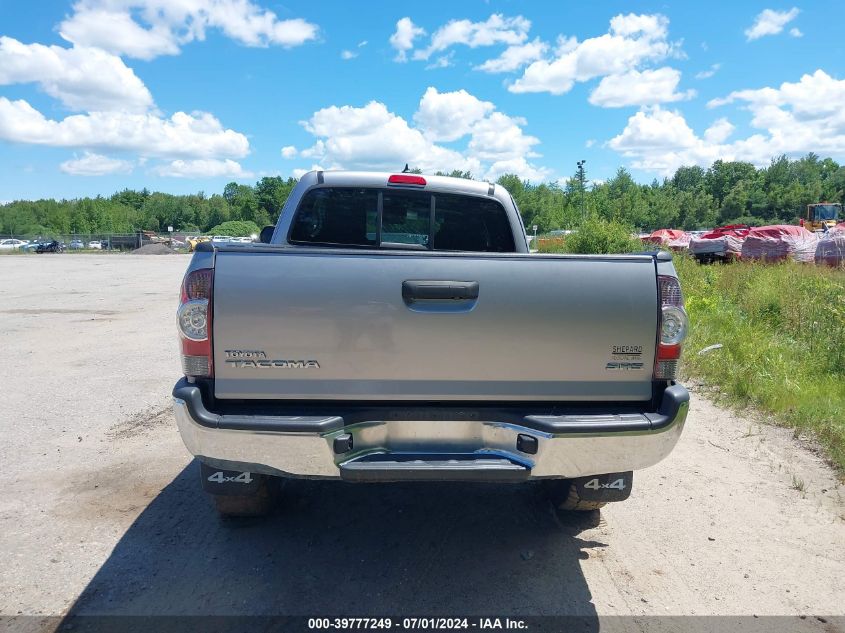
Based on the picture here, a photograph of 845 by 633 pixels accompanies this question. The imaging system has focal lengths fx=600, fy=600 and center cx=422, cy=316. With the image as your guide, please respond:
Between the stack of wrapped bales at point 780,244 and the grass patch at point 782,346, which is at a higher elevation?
the stack of wrapped bales at point 780,244

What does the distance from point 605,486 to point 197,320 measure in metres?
2.41

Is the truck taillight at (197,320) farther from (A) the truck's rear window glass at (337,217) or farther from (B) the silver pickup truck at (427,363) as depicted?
(A) the truck's rear window glass at (337,217)

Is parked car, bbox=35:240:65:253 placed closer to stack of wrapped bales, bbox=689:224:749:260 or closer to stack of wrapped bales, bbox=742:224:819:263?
stack of wrapped bales, bbox=689:224:749:260

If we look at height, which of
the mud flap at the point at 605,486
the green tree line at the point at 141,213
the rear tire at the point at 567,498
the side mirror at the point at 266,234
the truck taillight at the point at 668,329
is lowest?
the rear tire at the point at 567,498

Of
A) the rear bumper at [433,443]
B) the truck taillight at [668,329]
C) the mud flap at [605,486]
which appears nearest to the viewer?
the rear bumper at [433,443]

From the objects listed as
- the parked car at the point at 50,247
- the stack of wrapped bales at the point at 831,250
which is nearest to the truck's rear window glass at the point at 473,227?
the stack of wrapped bales at the point at 831,250

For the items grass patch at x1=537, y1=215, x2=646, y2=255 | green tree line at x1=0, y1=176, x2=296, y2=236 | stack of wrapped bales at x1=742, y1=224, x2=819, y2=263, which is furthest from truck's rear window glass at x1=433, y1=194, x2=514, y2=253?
green tree line at x1=0, y1=176, x2=296, y2=236

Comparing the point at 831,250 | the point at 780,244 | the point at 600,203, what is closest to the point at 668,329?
the point at 831,250

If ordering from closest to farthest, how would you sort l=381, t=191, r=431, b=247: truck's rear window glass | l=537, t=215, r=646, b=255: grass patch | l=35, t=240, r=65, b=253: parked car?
l=381, t=191, r=431, b=247: truck's rear window glass
l=537, t=215, r=646, b=255: grass patch
l=35, t=240, r=65, b=253: parked car

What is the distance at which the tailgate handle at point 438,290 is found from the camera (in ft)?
9.34

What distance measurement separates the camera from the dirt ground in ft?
10.1

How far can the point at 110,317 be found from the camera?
1254cm

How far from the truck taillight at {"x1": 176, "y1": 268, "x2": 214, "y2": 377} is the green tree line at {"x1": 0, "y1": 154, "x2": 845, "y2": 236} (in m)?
50.3

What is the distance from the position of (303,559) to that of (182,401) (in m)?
1.25
